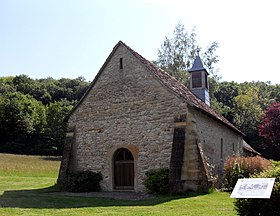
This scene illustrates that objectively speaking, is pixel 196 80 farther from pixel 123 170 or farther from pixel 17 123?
pixel 17 123

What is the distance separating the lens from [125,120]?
19.0 meters

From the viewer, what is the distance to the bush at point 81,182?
18.5 meters

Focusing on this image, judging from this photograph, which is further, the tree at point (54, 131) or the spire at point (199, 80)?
the tree at point (54, 131)

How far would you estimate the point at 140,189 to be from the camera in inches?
705

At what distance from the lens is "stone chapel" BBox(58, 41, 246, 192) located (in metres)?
16.4

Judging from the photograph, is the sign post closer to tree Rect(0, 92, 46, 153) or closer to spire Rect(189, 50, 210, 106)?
spire Rect(189, 50, 210, 106)

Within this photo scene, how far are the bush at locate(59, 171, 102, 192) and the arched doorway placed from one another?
1.02m

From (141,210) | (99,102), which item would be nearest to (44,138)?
(99,102)

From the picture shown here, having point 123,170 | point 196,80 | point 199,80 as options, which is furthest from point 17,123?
point 123,170

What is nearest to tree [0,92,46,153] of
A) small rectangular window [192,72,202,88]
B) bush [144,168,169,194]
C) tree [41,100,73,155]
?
tree [41,100,73,155]

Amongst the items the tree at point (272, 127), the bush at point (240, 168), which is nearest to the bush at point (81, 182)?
the bush at point (240, 168)

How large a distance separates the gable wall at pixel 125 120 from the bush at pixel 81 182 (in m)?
0.41

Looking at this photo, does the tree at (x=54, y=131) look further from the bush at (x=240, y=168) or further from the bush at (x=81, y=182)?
the bush at (x=240, y=168)

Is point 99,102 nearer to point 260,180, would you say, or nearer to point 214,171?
point 214,171
